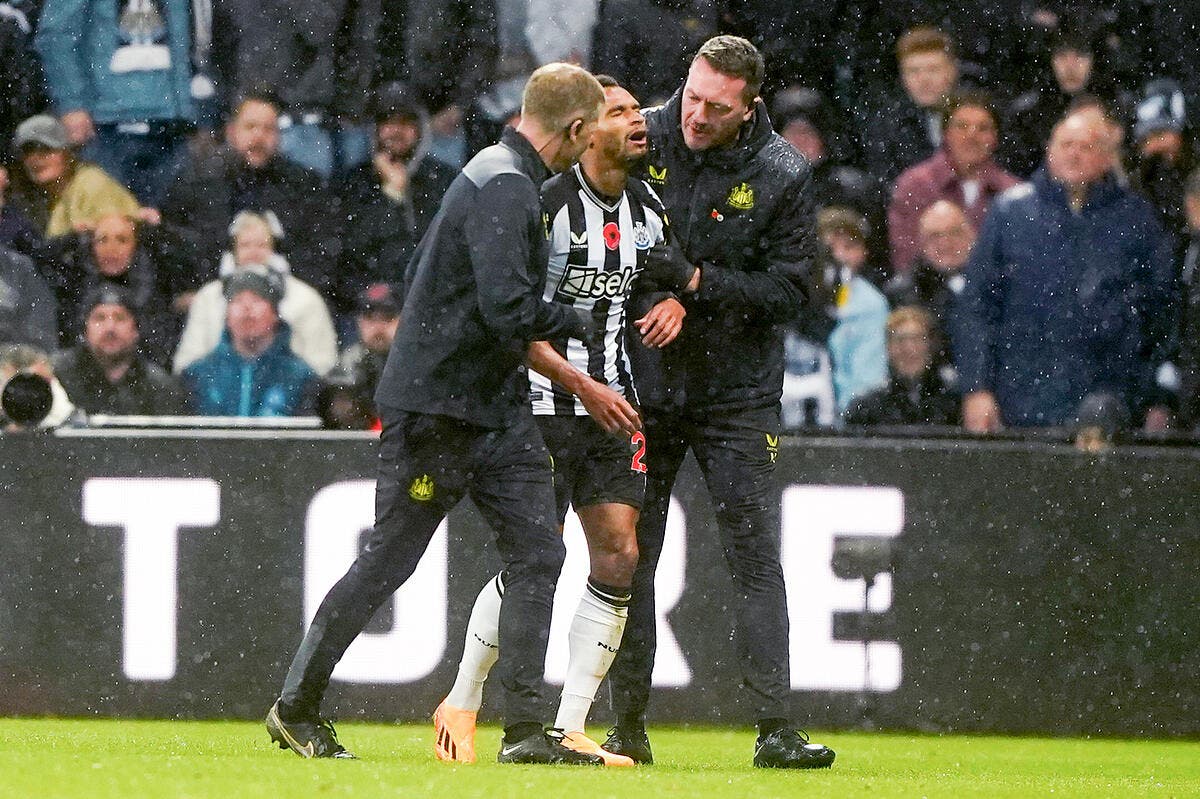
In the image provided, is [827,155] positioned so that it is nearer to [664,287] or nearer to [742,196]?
[742,196]

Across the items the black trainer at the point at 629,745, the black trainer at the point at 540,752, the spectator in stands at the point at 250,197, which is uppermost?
the spectator in stands at the point at 250,197

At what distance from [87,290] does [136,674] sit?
2.63m

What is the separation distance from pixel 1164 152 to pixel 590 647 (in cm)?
471

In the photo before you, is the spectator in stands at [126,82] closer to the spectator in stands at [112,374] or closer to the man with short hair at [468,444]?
the spectator in stands at [112,374]

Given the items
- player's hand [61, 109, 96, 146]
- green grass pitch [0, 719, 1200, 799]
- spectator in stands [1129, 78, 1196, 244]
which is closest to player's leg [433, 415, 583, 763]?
green grass pitch [0, 719, 1200, 799]

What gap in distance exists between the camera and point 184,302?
9414mm

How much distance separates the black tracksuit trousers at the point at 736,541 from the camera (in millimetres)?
5820

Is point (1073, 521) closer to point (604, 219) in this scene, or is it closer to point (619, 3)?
point (604, 219)

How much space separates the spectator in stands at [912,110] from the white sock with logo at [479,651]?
14.2 feet

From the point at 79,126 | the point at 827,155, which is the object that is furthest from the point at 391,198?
the point at 827,155

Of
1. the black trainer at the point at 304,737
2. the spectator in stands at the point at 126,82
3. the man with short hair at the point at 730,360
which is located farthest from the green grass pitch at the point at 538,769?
the spectator in stands at the point at 126,82

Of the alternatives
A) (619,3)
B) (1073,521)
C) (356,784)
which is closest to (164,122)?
(619,3)

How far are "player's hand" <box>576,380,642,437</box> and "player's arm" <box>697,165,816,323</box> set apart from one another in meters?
0.63

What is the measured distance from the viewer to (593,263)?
223 inches
